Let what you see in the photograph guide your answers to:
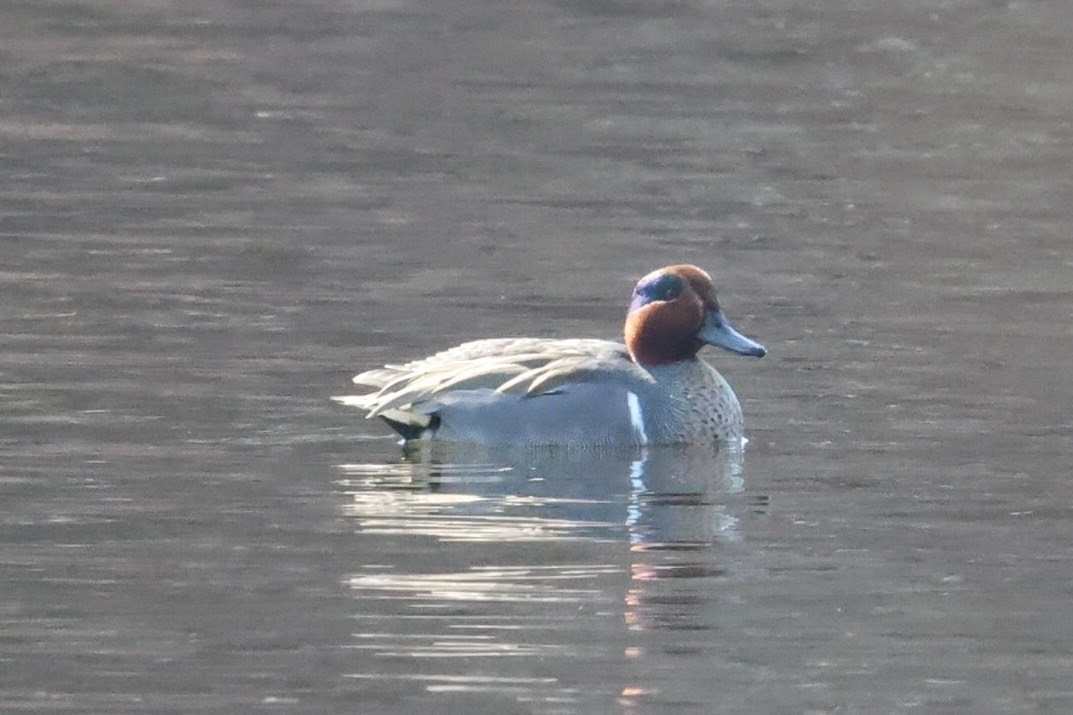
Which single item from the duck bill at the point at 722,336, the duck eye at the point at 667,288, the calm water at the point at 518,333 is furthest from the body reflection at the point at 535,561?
the duck eye at the point at 667,288

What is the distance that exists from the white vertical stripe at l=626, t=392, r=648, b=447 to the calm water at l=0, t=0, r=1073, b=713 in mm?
296

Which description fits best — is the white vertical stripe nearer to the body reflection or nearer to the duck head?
the body reflection

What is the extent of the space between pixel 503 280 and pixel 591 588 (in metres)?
6.17

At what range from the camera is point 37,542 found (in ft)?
31.5

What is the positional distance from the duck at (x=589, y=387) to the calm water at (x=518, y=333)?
161mm

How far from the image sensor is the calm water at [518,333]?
838 cm

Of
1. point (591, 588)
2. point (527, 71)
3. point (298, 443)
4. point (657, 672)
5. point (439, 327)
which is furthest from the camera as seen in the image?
point (527, 71)

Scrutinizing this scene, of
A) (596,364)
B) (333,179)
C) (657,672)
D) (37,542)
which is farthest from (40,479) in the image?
(333,179)

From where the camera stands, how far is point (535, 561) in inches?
373

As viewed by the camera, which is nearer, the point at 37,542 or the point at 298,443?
the point at 37,542

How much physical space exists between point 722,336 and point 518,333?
203 cm

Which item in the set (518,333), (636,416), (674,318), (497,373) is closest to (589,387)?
(636,416)

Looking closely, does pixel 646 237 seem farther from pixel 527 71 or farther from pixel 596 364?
pixel 527 71

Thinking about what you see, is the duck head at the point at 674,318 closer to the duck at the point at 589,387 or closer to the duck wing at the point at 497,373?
the duck at the point at 589,387
